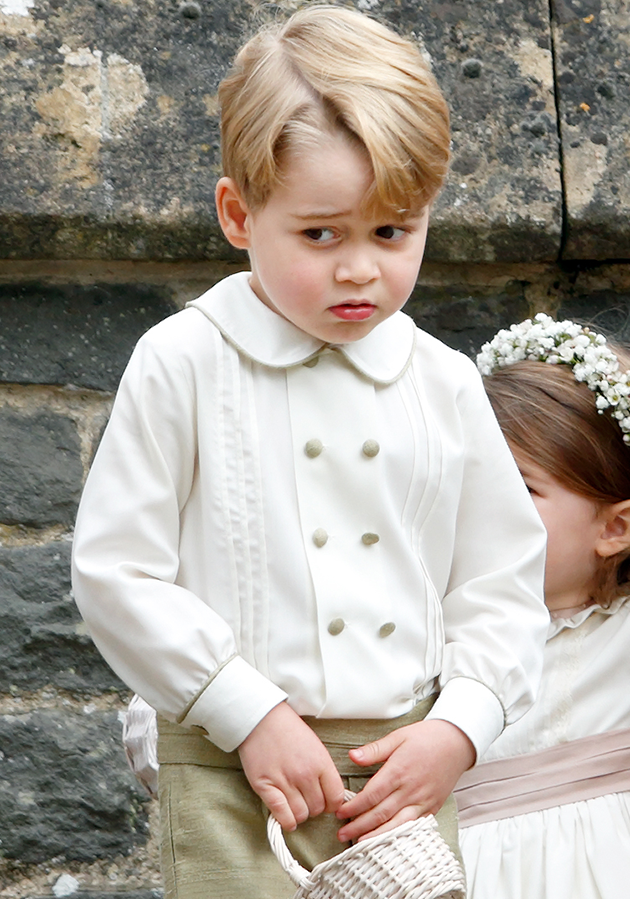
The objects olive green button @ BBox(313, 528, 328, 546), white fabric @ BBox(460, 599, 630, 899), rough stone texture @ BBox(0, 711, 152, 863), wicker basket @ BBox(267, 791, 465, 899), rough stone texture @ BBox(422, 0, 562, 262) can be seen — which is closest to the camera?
wicker basket @ BBox(267, 791, 465, 899)

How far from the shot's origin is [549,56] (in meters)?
2.25

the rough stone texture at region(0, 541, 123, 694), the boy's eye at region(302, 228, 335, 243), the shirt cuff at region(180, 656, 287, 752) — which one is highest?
the boy's eye at region(302, 228, 335, 243)

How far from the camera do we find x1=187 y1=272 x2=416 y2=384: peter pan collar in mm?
1390

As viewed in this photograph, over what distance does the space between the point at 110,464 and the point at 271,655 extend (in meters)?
0.27

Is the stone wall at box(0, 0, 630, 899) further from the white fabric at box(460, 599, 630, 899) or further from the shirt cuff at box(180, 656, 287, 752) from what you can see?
the shirt cuff at box(180, 656, 287, 752)

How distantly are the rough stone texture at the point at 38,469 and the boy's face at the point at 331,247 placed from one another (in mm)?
834

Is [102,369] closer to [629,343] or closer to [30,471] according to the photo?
[30,471]

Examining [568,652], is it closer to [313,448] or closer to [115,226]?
[313,448]

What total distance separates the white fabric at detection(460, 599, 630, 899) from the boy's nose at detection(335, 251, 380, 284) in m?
0.82

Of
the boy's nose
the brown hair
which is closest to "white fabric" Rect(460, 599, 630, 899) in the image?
the brown hair

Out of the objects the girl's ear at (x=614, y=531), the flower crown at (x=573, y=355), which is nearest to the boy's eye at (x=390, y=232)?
the flower crown at (x=573, y=355)

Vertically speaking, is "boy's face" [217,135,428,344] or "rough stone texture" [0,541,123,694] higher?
"boy's face" [217,135,428,344]

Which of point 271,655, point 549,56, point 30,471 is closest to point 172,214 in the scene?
point 30,471

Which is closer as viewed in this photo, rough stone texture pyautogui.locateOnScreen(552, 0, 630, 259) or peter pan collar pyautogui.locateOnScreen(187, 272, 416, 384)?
peter pan collar pyautogui.locateOnScreen(187, 272, 416, 384)
